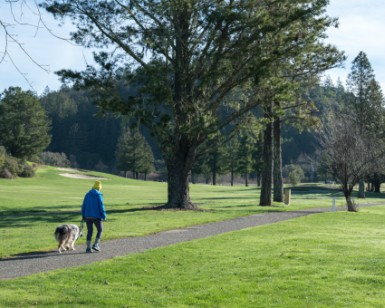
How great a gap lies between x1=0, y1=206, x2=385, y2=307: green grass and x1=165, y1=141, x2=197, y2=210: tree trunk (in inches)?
555

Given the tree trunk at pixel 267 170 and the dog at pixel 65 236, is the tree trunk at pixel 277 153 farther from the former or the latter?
the dog at pixel 65 236

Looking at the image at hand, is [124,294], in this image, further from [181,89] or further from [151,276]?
[181,89]

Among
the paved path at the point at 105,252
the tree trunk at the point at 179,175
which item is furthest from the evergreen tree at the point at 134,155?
the paved path at the point at 105,252

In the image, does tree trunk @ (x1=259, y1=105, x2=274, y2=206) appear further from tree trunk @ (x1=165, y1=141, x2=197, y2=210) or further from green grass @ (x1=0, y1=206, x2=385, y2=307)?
green grass @ (x1=0, y1=206, x2=385, y2=307)

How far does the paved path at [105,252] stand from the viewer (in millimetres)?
11852

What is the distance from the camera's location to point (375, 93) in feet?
225

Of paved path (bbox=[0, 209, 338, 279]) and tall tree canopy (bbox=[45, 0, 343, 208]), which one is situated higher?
tall tree canopy (bbox=[45, 0, 343, 208])

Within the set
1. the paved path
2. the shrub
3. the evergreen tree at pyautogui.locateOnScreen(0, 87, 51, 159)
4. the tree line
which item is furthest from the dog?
the evergreen tree at pyautogui.locateOnScreen(0, 87, 51, 159)

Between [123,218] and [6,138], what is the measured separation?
178 ft

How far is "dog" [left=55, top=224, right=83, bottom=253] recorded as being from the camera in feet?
45.9

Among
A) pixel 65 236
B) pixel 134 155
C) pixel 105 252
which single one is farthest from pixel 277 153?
pixel 134 155

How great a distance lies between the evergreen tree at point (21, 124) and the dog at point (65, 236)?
62.4 m

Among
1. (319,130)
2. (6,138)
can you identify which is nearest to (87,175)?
(6,138)

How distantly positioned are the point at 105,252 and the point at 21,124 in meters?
63.9
